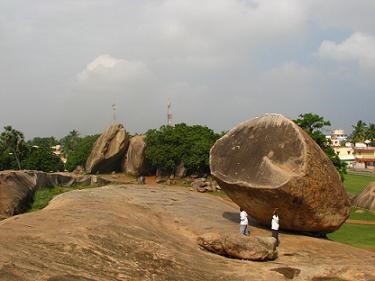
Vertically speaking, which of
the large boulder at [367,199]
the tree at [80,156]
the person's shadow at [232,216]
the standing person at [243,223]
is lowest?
the large boulder at [367,199]

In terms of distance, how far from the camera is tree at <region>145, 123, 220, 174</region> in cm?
5569

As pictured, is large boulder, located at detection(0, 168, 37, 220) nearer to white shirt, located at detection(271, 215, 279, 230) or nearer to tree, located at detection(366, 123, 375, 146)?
white shirt, located at detection(271, 215, 279, 230)

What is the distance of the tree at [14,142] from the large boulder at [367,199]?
37.6 m

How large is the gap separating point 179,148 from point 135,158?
5784 millimetres

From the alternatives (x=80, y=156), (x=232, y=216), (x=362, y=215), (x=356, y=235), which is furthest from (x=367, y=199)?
(x=80, y=156)

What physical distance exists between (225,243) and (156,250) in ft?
9.58

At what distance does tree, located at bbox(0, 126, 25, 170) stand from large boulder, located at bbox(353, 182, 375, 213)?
1482 inches

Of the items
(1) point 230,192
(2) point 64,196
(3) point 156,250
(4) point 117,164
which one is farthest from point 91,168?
(3) point 156,250

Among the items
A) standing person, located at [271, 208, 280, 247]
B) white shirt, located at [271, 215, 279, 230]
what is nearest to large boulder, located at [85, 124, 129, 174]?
standing person, located at [271, 208, 280, 247]

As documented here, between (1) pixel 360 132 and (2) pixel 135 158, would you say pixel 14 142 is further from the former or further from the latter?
(1) pixel 360 132

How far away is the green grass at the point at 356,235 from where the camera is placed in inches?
1065

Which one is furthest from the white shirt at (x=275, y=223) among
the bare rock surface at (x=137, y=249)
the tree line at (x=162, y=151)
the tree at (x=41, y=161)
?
the tree at (x=41, y=161)

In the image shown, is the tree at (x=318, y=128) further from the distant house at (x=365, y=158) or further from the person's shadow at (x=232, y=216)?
the distant house at (x=365, y=158)

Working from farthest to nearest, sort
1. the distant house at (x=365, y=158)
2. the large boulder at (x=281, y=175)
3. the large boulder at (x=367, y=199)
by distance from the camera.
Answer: the distant house at (x=365, y=158)
the large boulder at (x=367, y=199)
the large boulder at (x=281, y=175)
